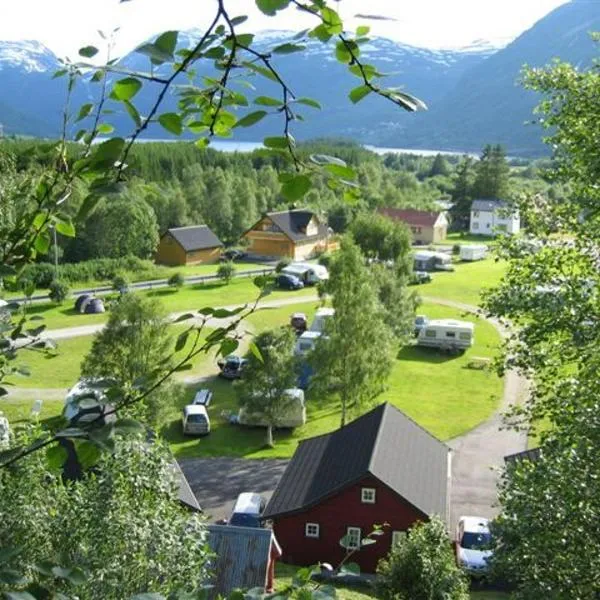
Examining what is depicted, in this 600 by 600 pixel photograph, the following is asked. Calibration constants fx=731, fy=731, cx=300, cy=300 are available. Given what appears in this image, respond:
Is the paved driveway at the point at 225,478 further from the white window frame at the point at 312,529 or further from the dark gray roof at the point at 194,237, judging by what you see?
the dark gray roof at the point at 194,237

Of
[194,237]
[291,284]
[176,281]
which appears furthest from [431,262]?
[176,281]

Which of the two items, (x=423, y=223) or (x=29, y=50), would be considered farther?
(x=423, y=223)

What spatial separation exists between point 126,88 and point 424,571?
13.0 metres

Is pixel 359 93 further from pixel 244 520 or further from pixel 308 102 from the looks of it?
pixel 244 520

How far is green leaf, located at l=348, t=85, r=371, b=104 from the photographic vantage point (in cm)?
204

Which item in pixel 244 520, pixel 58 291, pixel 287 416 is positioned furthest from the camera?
pixel 58 291

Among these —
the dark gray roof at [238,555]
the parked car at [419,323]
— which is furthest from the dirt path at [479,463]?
the parked car at [419,323]

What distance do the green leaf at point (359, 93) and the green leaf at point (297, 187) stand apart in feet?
1.15

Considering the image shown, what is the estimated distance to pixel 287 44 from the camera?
1.92m

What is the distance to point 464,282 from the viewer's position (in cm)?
5491

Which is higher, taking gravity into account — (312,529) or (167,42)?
(167,42)

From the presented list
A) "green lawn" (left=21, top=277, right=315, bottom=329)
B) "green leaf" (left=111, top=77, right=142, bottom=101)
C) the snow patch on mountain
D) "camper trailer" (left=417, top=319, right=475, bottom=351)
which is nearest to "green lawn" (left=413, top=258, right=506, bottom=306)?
"green lawn" (left=21, top=277, right=315, bottom=329)

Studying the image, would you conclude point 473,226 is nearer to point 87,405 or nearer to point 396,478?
point 396,478

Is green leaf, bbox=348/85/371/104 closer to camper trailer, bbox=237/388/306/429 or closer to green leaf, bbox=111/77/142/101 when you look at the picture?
green leaf, bbox=111/77/142/101
